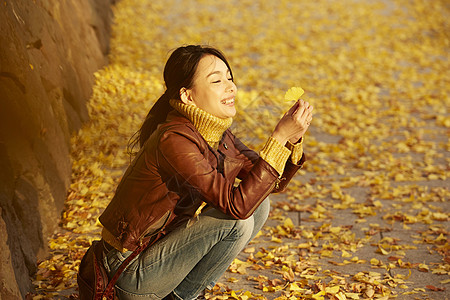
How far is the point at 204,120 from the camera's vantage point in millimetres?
2939

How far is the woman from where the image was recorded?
2.77 m

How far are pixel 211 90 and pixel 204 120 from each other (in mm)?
160

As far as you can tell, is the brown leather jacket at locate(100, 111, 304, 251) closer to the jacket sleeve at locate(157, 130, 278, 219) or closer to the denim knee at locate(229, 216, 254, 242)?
the jacket sleeve at locate(157, 130, 278, 219)

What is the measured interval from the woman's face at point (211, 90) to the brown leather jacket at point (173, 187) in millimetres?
124

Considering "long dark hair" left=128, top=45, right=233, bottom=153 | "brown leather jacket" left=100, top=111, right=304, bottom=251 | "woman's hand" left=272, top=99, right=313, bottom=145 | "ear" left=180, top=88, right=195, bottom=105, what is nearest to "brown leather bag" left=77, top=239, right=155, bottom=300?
"brown leather jacket" left=100, top=111, right=304, bottom=251

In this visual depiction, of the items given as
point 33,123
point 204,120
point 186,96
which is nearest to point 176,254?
point 204,120

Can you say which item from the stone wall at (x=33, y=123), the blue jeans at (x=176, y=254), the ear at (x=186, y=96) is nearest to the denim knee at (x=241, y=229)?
the blue jeans at (x=176, y=254)

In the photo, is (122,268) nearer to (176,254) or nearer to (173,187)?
(176,254)

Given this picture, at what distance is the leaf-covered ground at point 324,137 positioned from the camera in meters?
3.95

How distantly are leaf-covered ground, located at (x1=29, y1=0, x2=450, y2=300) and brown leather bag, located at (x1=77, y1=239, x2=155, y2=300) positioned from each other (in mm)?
628

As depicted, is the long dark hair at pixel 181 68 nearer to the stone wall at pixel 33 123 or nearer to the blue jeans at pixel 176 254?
the blue jeans at pixel 176 254

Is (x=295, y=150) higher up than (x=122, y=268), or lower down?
higher up

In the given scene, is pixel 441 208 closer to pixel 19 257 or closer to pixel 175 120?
pixel 175 120

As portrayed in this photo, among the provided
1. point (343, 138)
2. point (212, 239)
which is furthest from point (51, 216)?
point (343, 138)
